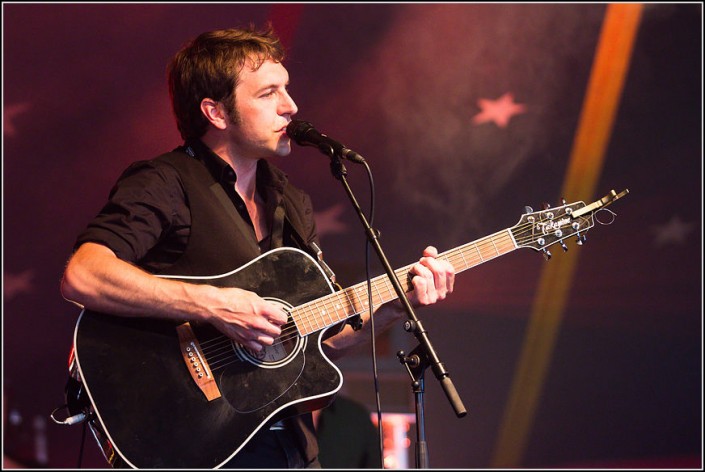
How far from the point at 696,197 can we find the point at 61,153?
460 cm

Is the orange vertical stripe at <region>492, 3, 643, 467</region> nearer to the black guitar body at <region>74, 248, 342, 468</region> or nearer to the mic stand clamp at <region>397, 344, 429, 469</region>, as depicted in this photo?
the black guitar body at <region>74, 248, 342, 468</region>

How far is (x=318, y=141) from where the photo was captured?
2.64 metres

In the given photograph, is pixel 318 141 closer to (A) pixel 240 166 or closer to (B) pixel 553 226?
(A) pixel 240 166

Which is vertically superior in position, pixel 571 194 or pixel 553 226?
pixel 571 194

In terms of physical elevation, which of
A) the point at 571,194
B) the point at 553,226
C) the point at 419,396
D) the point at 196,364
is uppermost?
the point at 571,194

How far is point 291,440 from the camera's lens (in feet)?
8.75

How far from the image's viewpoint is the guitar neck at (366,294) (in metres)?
2.71

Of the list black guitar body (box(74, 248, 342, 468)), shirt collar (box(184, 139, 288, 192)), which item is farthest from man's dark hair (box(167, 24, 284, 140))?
black guitar body (box(74, 248, 342, 468))

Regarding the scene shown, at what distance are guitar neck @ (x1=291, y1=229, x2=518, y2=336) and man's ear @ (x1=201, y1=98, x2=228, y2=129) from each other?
87cm

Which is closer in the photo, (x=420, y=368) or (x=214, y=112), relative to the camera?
(x=420, y=368)

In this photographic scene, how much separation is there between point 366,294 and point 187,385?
29.6 inches

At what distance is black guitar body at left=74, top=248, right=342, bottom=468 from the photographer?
236cm

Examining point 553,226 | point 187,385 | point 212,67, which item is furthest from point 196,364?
point 553,226

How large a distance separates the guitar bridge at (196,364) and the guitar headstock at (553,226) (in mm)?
1304
